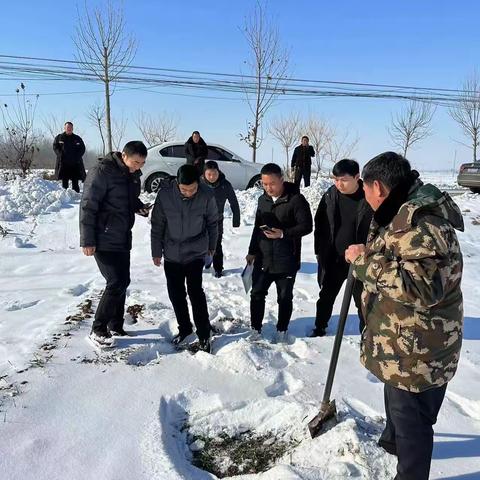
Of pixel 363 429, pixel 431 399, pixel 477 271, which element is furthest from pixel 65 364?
pixel 477 271

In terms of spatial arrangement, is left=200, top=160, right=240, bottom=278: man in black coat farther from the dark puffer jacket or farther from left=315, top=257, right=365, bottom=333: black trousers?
left=315, top=257, right=365, bottom=333: black trousers

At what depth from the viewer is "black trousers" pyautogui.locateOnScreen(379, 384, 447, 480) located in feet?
6.71

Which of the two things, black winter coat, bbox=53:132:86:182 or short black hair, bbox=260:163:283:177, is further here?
black winter coat, bbox=53:132:86:182

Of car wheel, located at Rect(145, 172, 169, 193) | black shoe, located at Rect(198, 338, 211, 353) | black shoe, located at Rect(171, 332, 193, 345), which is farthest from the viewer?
car wheel, located at Rect(145, 172, 169, 193)

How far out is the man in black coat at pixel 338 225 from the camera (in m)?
3.77

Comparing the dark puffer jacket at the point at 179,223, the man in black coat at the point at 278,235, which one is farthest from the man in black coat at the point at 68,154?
the man in black coat at the point at 278,235

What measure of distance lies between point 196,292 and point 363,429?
5.93 feet

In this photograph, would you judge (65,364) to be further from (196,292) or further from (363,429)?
(363,429)

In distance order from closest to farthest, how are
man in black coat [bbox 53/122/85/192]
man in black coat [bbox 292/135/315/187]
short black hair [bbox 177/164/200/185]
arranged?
short black hair [bbox 177/164/200/185]
man in black coat [bbox 53/122/85/192]
man in black coat [bbox 292/135/315/187]

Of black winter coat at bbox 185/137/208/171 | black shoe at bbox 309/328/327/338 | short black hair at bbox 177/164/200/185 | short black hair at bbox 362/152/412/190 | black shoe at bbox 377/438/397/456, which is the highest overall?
black winter coat at bbox 185/137/208/171

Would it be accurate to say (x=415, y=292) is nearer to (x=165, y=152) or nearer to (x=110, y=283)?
(x=110, y=283)

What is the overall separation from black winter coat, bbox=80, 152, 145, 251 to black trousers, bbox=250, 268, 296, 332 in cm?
123

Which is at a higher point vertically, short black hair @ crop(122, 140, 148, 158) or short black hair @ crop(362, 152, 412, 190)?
short black hair @ crop(122, 140, 148, 158)

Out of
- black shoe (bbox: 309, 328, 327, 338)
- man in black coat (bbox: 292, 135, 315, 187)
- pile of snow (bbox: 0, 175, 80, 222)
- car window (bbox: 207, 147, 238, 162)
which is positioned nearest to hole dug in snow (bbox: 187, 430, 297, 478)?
black shoe (bbox: 309, 328, 327, 338)
